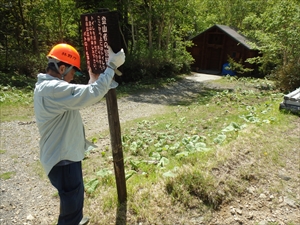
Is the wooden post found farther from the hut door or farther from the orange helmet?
the hut door

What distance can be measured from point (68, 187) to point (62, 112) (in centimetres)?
82

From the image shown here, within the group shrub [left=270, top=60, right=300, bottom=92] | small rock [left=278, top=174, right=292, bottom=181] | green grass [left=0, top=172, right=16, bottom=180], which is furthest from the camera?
shrub [left=270, top=60, right=300, bottom=92]

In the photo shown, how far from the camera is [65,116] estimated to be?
2475 mm

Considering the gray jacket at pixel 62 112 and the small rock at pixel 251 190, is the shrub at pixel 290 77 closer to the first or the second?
the small rock at pixel 251 190

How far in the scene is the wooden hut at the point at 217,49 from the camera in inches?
915

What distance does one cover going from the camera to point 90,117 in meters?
9.35

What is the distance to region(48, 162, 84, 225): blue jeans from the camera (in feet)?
8.44

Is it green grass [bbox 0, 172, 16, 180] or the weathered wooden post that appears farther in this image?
green grass [bbox 0, 172, 16, 180]

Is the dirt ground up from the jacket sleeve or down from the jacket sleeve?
down

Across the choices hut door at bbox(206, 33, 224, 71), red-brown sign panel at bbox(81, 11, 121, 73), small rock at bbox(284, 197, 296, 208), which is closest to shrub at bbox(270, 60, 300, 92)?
small rock at bbox(284, 197, 296, 208)

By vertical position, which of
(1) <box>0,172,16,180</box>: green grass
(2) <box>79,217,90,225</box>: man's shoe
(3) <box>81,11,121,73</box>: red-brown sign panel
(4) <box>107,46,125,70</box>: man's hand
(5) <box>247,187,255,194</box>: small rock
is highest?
(3) <box>81,11,121,73</box>: red-brown sign panel

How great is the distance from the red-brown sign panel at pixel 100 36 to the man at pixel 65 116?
0.44ft

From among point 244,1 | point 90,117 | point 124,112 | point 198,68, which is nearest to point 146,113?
point 124,112

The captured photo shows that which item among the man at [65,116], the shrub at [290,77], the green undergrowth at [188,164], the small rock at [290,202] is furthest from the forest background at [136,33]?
the man at [65,116]
